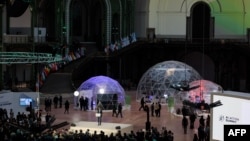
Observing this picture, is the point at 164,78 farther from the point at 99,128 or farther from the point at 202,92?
the point at 99,128

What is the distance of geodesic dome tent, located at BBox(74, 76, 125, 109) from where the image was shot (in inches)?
1426

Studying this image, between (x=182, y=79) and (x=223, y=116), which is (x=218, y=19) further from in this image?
(x=223, y=116)

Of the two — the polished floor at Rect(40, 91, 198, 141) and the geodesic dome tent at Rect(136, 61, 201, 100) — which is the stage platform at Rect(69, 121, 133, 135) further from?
the geodesic dome tent at Rect(136, 61, 201, 100)

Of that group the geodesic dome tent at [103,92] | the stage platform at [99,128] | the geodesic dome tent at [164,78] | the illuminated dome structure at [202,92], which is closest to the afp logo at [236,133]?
the stage platform at [99,128]

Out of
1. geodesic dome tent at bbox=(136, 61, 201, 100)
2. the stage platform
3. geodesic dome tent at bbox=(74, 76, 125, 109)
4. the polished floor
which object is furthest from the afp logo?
geodesic dome tent at bbox=(136, 61, 201, 100)

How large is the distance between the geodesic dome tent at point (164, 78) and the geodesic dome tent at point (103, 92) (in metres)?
3.22

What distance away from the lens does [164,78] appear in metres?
39.2

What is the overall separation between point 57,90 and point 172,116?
36.0 feet

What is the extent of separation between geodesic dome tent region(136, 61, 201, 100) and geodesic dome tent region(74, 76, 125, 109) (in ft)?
10.6

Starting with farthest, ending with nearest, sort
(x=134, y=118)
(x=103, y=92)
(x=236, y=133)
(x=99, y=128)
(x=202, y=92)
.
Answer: (x=103, y=92) → (x=202, y=92) → (x=134, y=118) → (x=99, y=128) → (x=236, y=133)

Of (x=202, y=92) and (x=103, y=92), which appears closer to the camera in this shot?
(x=202, y=92)

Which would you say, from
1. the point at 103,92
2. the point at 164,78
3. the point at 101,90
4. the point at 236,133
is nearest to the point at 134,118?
the point at 103,92

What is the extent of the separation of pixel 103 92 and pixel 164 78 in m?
5.18

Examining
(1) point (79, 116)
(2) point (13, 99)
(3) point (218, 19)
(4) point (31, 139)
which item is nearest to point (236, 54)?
(3) point (218, 19)
